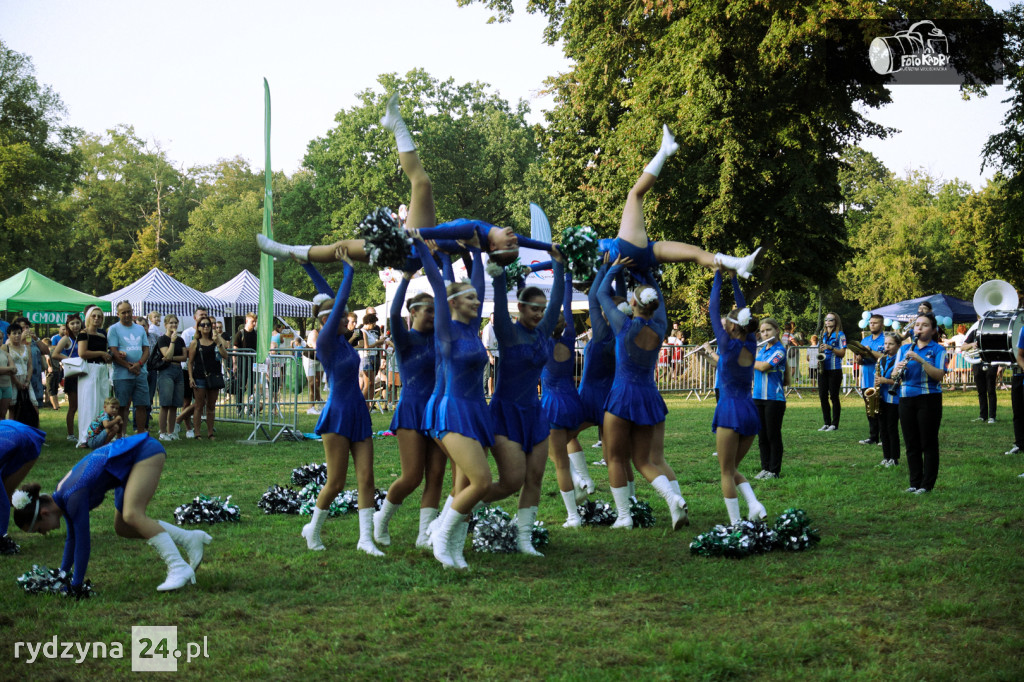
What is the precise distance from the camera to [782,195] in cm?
2411

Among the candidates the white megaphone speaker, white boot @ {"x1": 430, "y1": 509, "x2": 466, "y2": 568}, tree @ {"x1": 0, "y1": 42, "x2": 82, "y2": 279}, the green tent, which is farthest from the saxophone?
tree @ {"x1": 0, "y1": 42, "x2": 82, "y2": 279}

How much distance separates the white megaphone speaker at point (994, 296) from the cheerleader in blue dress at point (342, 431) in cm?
1008

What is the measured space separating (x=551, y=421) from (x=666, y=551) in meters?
1.67

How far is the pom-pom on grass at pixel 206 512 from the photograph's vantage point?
758cm

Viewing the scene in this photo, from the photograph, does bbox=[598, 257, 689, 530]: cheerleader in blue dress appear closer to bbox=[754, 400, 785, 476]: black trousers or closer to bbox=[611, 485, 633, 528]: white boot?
bbox=[611, 485, 633, 528]: white boot

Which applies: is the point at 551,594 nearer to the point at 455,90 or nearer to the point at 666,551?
the point at 666,551

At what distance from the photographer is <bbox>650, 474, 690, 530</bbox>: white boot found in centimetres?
708

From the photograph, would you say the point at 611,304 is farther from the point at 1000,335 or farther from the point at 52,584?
the point at 1000,335

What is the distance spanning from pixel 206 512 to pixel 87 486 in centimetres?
238

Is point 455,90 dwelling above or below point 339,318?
above

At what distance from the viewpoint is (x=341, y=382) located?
665 centimetres

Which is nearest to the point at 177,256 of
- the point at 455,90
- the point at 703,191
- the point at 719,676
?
the point at 455,90

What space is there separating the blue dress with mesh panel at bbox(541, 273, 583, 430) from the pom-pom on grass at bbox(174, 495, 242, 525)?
9.79ft

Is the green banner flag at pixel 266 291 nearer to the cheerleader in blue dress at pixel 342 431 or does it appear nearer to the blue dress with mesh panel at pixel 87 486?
the cheerleader in blue dress at pixel 342 431
